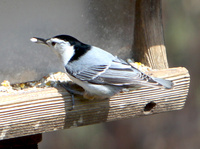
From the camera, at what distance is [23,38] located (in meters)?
2.58

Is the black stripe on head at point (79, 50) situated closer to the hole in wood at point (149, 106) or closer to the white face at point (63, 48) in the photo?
the white face at point (63, 48)

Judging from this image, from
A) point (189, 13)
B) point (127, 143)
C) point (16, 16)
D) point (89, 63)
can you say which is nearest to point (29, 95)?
point (89, 63)

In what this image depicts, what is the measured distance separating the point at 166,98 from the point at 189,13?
12.5 feet

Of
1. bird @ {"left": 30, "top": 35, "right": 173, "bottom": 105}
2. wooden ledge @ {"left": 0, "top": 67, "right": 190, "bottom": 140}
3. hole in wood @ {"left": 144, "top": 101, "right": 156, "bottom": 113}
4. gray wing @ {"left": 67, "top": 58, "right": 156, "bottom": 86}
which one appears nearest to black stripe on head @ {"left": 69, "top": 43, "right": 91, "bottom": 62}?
bird @ {"left": 30, "top": 35, "right": 173, "bottom": 105}

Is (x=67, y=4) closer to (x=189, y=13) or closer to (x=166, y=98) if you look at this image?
(x=166, y=98)

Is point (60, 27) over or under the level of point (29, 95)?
over

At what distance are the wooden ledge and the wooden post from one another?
29 centimetres

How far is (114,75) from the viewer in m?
2.31

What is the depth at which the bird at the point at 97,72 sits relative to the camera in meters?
2.28

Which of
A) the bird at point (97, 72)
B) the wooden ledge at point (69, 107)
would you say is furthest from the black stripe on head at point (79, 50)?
the wooden ledge at point (69, 107)

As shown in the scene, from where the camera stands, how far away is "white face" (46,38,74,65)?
2.41m

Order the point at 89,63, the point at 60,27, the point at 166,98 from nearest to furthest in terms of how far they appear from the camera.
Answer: the point at 89,63 → the point at 166,98 → the point at 60,27

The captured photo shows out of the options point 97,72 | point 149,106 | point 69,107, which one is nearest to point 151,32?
point 149,106

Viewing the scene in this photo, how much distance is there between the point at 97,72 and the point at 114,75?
103 mm
